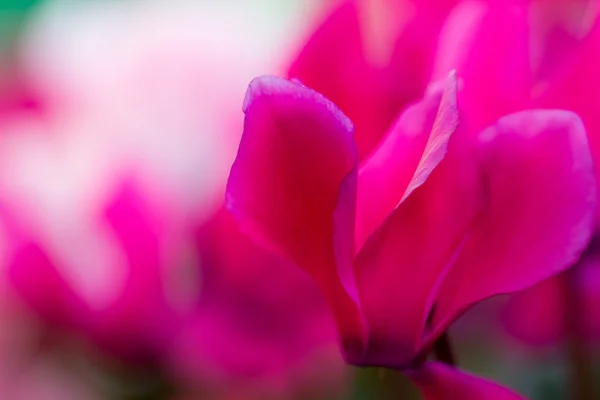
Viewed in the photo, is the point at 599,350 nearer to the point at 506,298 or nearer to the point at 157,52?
the point at 506,298

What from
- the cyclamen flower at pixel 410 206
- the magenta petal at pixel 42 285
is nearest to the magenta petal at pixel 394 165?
the cyclamen flower at pixel 410 206

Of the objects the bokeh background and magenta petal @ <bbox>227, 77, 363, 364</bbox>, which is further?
the bokeh background

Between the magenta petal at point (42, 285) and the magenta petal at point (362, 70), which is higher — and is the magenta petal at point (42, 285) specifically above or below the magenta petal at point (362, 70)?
below

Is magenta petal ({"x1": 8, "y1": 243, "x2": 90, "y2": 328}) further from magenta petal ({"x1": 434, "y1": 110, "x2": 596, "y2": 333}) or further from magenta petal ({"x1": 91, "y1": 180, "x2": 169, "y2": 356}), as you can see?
magenta petal ({"x1": 434, "y1": 110, "x2": 596, "y2": 333})

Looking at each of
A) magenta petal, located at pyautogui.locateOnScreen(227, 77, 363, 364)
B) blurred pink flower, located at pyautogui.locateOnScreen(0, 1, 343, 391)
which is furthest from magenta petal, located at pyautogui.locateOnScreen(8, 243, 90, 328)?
magenta petal, located at pyautogui.locateOnScreen(227, 77, 363, 364)

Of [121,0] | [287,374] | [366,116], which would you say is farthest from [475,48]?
[121,0]

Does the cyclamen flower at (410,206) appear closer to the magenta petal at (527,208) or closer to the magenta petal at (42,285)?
the magenta petal at (527,208)

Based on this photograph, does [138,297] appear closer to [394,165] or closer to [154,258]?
[154,258]
